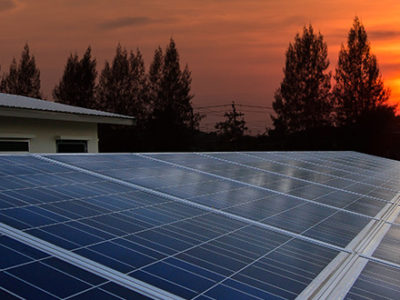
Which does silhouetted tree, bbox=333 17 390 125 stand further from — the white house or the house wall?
the house wall

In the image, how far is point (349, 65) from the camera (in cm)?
5719

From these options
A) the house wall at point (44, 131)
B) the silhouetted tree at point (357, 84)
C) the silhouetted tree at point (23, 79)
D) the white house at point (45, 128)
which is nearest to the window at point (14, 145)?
the white house at point (45, 128)

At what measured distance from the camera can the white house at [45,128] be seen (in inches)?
661

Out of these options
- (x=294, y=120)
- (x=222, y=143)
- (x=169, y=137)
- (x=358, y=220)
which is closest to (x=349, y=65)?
(x=294, y=120)

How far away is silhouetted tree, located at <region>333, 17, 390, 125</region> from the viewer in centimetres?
5634

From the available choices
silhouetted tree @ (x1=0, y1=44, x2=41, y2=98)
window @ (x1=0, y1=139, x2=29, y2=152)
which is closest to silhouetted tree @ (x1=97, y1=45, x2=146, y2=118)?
silhouetted tree @ (x1=0, y1=44, x2=41, y2=98)

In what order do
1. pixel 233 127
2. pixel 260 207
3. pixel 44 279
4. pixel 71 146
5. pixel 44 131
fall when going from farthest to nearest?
pixel 233 127 < pixel 71 146 < pixel 44 131 < pixel 260 207 < pixel 44 279

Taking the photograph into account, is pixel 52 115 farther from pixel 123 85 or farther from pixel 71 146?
pixel 123 85

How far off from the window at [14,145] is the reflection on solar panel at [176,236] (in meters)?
9.05

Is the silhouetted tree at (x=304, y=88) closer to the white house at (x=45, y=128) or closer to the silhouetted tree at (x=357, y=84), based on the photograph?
the silhouetted tree at (x=357, y=84)

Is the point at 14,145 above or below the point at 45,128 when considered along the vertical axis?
below

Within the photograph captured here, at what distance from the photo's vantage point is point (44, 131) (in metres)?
18.5

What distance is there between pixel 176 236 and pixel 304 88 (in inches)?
2215

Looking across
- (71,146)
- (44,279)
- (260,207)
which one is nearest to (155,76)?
(71,146)
